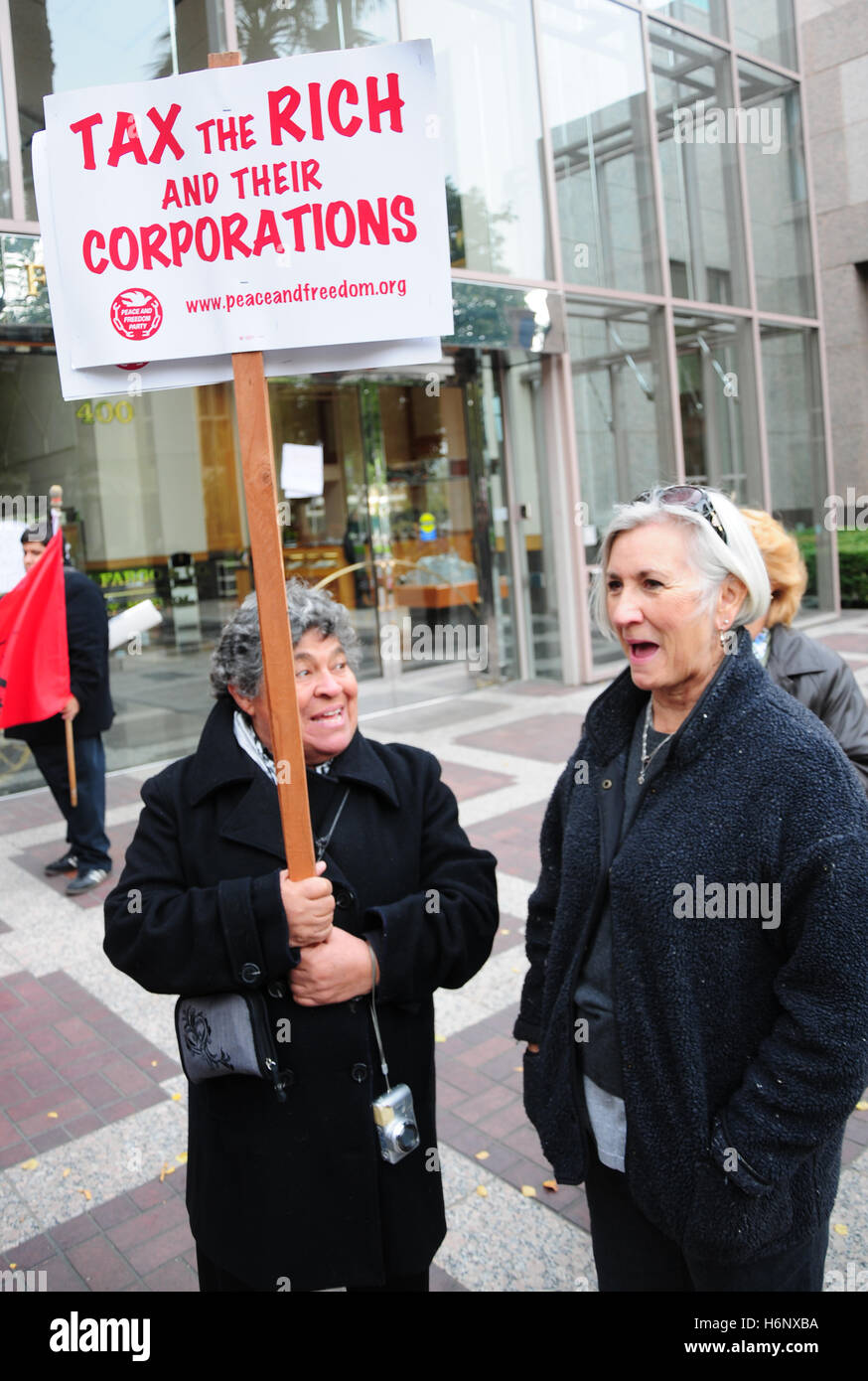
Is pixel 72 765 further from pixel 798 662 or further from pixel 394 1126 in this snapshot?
pixel 394 1126

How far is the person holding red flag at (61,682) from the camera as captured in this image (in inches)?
225

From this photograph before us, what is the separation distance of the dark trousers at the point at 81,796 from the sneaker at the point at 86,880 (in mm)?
25

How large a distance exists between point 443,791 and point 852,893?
0.89 meters

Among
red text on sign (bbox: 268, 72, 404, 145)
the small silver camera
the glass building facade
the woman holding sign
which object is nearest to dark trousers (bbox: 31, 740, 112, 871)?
the glass building facade

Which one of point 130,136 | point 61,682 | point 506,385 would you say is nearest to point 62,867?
point 61,682

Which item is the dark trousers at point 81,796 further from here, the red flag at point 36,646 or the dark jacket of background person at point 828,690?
the dark jacket of background person at point 828,690

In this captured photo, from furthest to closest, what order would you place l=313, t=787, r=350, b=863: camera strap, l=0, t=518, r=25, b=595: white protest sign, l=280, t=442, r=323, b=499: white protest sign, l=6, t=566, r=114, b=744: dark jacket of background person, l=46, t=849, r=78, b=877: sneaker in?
1. l=280, t=442, r=323, b=499: white protest sign
2. l=0, t=518, r=25, b=595: white protest sign
3. l=46, t=849, r=78, b=877: sneaker
4. l=6, t=566, r=114, b=744: dark jacket of background person
5. l=313, t=787, r=350, b=863: camera strap

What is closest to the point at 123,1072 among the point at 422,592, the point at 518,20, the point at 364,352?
the point at 364,352

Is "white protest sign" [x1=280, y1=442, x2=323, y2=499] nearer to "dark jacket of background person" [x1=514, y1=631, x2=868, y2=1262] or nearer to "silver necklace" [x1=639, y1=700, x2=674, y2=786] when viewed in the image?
"silver necklace" [x1=639, y1=700, x2=674, y2=786]

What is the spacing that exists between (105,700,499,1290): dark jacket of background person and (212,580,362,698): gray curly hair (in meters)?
0.11

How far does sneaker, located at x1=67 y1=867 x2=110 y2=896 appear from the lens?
6.00 metres

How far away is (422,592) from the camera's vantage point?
37.7 feet

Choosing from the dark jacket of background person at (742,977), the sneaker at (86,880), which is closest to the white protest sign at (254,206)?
the dark jacket of background person at (742,977)

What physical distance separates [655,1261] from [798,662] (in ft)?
5.76
